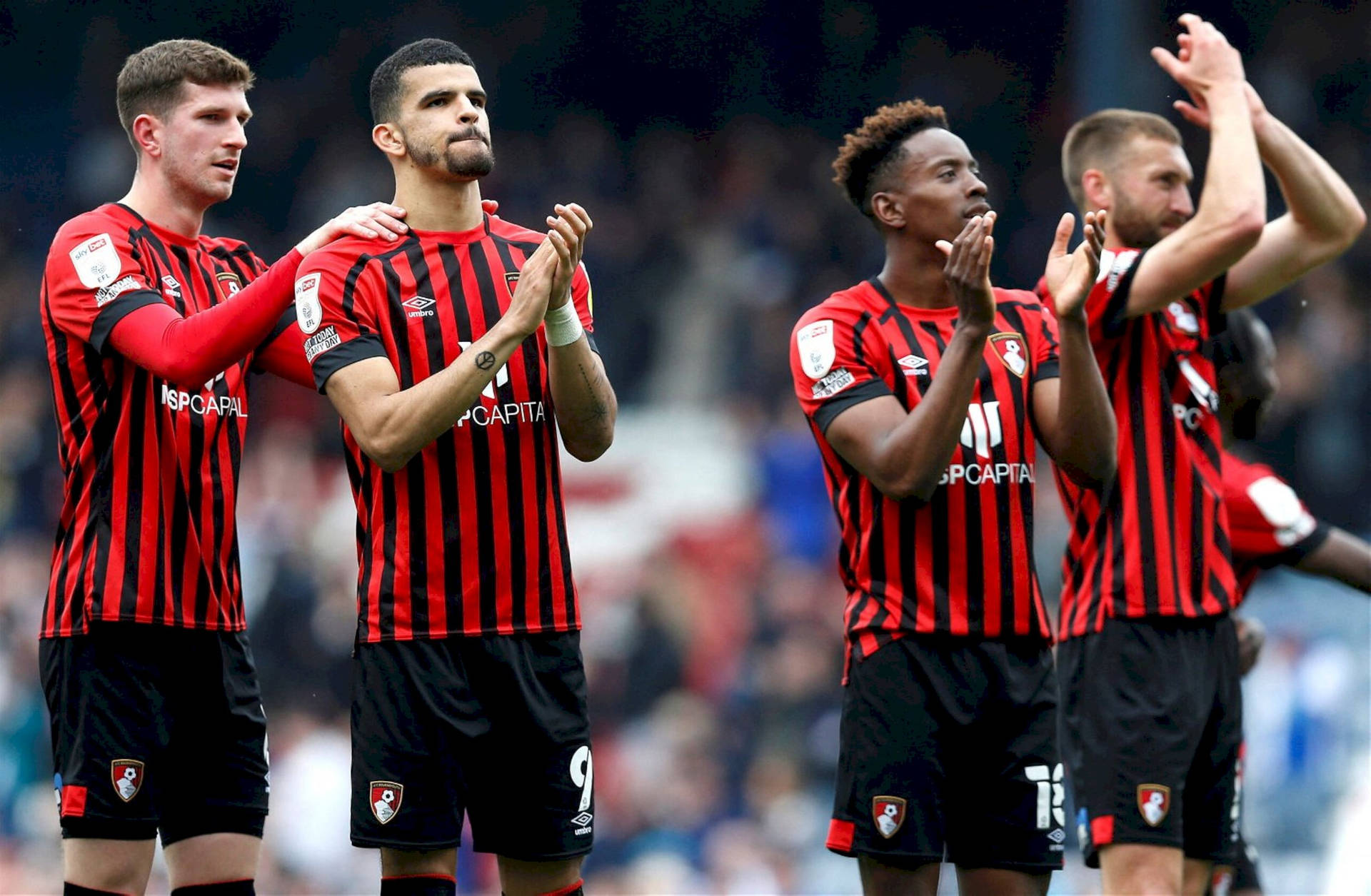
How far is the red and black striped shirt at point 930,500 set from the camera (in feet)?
13.5

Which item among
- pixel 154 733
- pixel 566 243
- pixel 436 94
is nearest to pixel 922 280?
pixel 566 243

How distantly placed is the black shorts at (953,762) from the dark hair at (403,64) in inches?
66.3

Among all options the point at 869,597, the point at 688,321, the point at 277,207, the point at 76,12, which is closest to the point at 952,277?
the point at 869,597

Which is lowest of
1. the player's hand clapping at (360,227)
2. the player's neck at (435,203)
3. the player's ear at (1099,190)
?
the player's hand clapping at (360,227)

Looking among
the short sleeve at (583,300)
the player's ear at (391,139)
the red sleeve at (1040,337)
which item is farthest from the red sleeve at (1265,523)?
the player's ear at (391,139)

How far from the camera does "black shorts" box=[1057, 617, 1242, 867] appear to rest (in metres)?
4.34

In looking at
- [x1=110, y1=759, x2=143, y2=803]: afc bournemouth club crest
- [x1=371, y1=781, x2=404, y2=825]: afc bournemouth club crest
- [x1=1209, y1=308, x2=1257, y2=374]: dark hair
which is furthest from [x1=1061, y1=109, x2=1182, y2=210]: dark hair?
[x1=110, y1=759, x2=143, y2=803]: afc bournemouth club crest

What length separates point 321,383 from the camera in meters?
3.87

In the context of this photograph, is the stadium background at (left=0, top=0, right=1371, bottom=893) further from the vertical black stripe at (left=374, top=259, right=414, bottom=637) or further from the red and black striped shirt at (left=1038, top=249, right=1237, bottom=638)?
the vertical black stripe at (left=374, top=259, right=414, bottom=637)

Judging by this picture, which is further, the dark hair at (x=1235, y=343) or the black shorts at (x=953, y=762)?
the dark hair at (x=1235, y=343)

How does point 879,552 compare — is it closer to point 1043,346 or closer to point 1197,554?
point 1043,346

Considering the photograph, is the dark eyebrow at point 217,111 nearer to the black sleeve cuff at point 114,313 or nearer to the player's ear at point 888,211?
the black sleeve cuff at point 114,313

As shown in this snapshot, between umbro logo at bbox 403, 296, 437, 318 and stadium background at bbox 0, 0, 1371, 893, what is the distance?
522cm

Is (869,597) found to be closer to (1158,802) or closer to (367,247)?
(1158,802)
